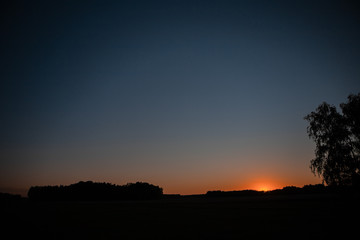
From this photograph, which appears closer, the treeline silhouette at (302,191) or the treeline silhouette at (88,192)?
the treeline silhouette at (302,191)

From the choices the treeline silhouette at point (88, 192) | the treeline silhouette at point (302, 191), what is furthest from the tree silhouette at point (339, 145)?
the treeline silhouette at point (88, 192)

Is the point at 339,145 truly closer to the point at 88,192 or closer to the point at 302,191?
the point at 302,191

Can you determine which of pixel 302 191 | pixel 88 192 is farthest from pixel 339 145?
pixel 88 192

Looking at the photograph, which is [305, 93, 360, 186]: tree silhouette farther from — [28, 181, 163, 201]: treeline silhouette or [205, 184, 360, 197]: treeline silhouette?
[28, 181, 163, 201]: treeline silhouette

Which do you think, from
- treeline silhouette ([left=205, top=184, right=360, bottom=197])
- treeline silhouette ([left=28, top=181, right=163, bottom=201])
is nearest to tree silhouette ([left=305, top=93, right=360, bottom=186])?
treeline silhouette ([left=205, top=184, right=360, bottom=197])

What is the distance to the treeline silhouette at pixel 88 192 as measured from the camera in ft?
340

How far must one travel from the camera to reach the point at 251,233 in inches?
446

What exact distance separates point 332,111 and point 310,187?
1668 inches

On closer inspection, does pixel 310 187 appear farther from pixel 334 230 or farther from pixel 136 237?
pixel 136 237

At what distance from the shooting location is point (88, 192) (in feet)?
343

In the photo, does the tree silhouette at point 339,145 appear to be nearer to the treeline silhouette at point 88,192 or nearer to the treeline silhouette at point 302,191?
the treeline silhouette at point 302,191

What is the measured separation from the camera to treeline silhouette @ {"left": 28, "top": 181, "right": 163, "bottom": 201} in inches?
4085

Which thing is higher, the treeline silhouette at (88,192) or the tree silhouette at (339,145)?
the tree silhouette at (339,145)

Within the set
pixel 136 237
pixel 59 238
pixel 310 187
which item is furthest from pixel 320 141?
pixel 310 187
